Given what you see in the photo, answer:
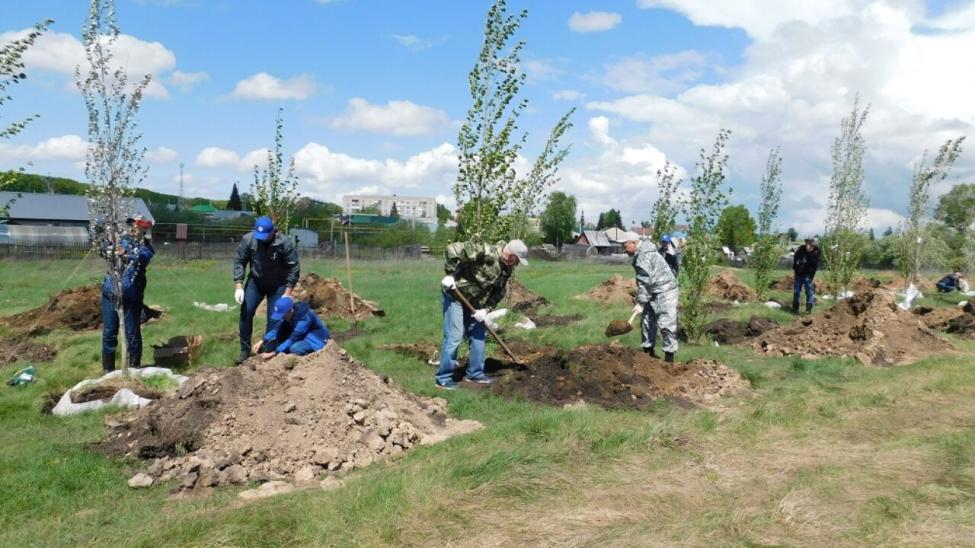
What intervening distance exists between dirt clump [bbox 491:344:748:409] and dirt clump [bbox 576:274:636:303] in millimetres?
9738

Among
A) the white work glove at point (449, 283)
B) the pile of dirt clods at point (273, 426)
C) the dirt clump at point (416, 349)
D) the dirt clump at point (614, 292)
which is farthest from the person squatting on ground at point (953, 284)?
the pile of dirt clods at point (273, 426)

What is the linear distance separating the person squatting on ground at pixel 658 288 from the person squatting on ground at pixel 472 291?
2080mm

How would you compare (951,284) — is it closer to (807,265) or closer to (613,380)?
(807,265)

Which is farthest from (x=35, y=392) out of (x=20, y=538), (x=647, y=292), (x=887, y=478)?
(x=887, y=478)

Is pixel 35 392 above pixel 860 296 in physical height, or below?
below

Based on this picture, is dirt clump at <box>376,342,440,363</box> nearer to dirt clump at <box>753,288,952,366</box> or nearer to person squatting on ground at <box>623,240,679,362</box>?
person squatting on ground at <box>623,240,679,362</box>

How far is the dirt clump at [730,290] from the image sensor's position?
20.5 m

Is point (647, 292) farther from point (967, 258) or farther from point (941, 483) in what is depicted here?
point (967, 258)

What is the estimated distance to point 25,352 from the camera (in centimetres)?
969

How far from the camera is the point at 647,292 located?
9508mm

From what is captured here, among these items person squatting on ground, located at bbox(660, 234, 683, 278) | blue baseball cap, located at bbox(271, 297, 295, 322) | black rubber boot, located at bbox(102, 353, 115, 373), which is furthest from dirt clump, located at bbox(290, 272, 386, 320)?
blue baseball cap, located at bbox(271, 297, 295, 322)

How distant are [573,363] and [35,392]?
568 centimetres

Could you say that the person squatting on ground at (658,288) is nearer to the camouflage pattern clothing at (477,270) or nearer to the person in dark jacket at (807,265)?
the camouflage pattern clothing at (477,270)

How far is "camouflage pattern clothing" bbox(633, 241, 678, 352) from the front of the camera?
938cm
